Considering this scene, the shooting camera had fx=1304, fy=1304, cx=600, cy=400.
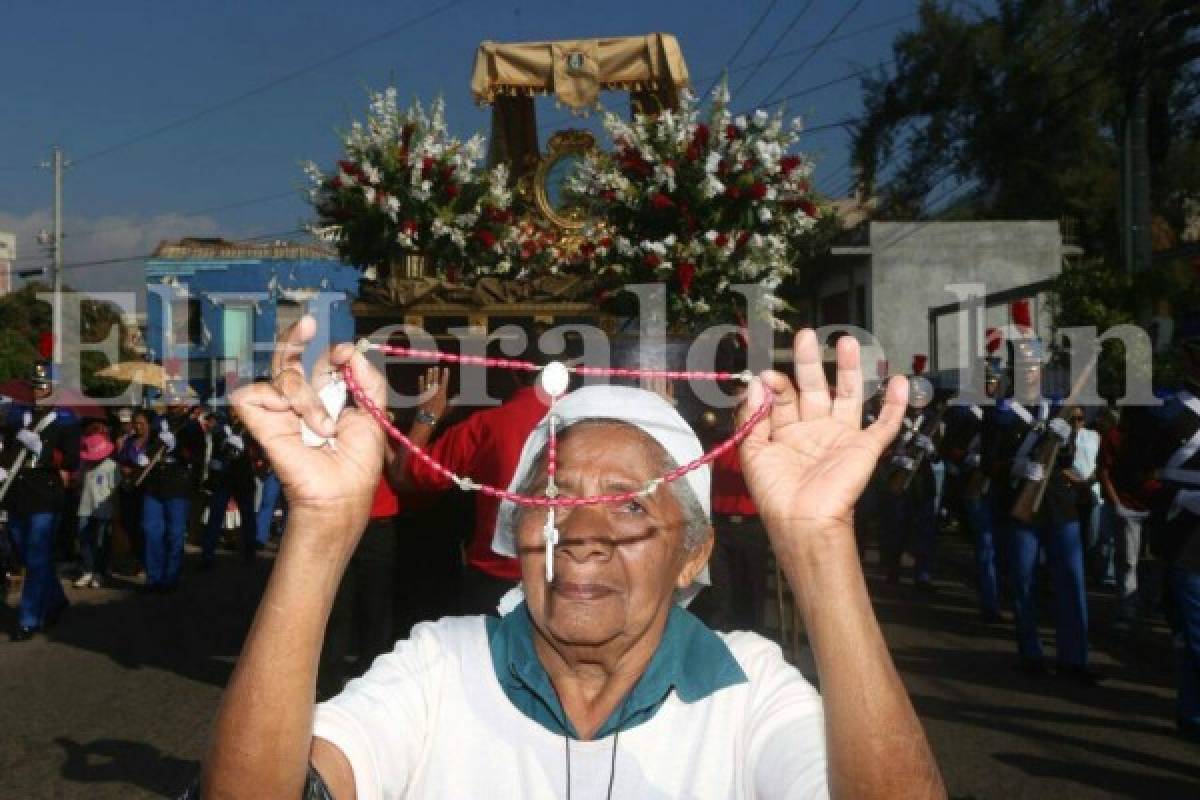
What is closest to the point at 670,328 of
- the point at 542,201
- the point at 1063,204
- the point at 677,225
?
the point at 677,225

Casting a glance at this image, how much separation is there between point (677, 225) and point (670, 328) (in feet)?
2.46

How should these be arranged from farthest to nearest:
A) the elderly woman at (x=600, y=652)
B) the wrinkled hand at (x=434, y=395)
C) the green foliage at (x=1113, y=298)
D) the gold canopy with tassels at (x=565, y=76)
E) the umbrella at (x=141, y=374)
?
1. the umbrella at (x=141, y=374)
2. the gold canopy with tassels at (x=565, y=76)
3. the green foliage at (x=1113, y=298)
4. the wrinkled hand at (x=434, y=395)
5. the elderly woman at (x=600, y=652)

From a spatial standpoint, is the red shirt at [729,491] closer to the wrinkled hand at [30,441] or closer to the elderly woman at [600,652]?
the elderly woman at [600,652]

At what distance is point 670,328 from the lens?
920 centimetres

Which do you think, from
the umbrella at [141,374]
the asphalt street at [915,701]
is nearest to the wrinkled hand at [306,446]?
the asphalt street at [915,701]

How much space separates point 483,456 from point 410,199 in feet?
17.0

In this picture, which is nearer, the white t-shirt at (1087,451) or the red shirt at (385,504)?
the red shirt at (385,504)

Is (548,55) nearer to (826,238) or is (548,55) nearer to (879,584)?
(879,584)

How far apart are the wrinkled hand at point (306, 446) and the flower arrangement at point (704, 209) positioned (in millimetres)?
6850

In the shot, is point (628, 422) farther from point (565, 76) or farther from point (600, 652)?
point (565, 76)

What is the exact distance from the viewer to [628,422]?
2658 millimetres

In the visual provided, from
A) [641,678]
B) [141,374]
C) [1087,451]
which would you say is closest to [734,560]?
[1087,451]

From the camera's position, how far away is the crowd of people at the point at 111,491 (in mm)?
10555

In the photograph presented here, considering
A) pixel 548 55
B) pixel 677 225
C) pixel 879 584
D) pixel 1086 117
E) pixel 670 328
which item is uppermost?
pixel 1086 117
